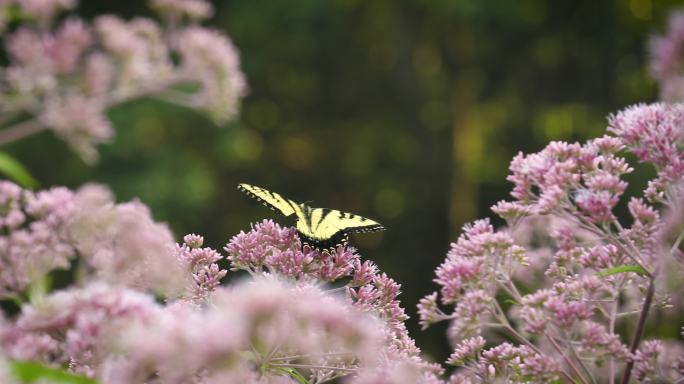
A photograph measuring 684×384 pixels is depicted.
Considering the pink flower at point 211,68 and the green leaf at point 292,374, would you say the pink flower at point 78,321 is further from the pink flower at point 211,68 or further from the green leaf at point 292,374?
the pink flower at point 211,68

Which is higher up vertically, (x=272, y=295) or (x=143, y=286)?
(x=143, y=286)

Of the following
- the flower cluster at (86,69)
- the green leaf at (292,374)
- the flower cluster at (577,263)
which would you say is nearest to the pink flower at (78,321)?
the green leaf at (292,374)

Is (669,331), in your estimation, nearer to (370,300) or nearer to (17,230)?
(370,300)

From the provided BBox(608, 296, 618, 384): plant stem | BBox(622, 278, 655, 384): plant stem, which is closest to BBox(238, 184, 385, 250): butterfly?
BBox(608, 296, 618, 384): plant stem

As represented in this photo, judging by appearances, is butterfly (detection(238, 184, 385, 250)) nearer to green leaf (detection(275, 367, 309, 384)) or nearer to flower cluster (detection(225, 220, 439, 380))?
flower cluster (detection(225, 220, 439, 380))

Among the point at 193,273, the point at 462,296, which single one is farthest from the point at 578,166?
the point at 193,273

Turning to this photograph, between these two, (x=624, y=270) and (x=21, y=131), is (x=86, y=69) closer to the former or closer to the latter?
(x=21, y=131)
